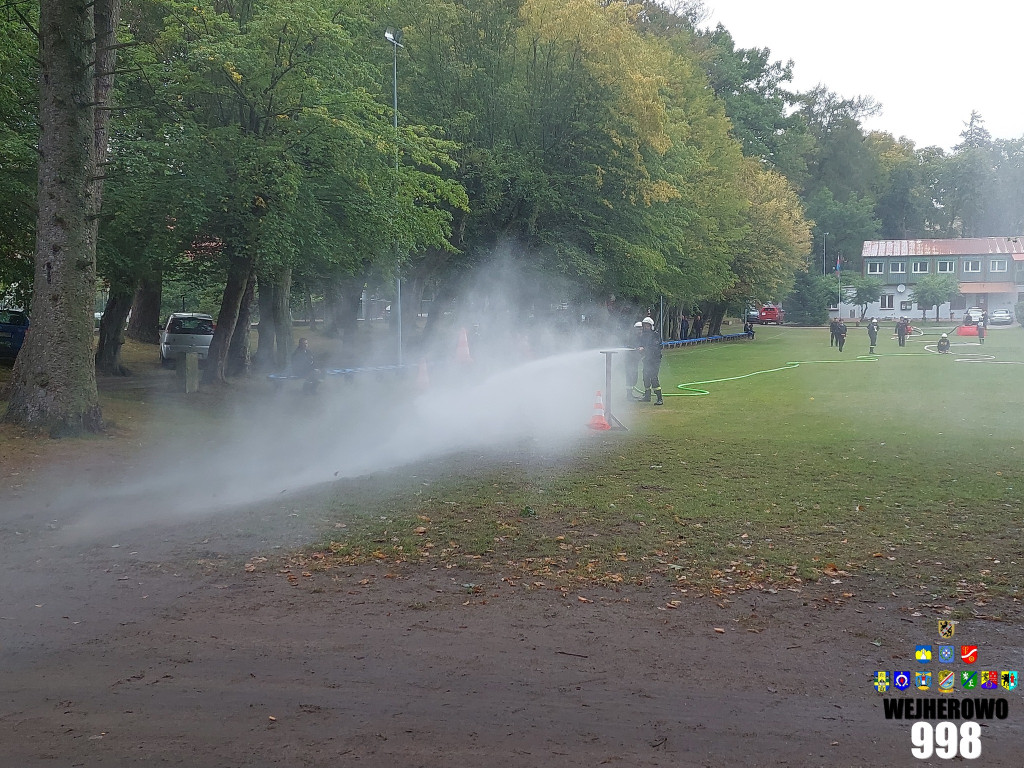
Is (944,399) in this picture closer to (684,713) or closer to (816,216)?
(684,713)

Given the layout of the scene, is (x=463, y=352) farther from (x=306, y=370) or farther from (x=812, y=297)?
(x=812, y=297)

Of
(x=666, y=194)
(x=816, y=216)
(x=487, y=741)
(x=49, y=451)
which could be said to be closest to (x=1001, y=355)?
(x=666, y=194)

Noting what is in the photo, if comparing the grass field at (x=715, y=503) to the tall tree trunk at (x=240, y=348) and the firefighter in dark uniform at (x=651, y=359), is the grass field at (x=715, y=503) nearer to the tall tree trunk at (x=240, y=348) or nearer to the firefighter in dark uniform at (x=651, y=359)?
the firefighter in dark uniform at (x=651, y=359)

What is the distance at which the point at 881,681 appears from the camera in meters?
5.53

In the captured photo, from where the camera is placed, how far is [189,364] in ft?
73.2

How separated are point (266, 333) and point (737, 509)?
24.2 meters

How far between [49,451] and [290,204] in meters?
8.05

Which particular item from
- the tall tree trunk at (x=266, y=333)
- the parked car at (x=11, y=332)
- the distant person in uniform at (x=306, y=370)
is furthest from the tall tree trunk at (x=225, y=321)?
the parked car at (x=11, y=332)

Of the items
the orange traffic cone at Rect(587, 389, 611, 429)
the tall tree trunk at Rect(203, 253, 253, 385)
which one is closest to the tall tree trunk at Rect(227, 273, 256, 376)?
the tall tree trunk at Rect(203, 253, 253, 385)

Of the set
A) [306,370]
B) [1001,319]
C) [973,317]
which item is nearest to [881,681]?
[306,370]

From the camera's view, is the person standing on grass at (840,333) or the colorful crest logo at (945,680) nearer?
the colorful crest logo at (945,680)

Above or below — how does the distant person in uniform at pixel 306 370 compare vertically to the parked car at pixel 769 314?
below

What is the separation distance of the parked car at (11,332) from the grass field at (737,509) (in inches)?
813

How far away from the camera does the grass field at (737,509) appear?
7.90 meters
